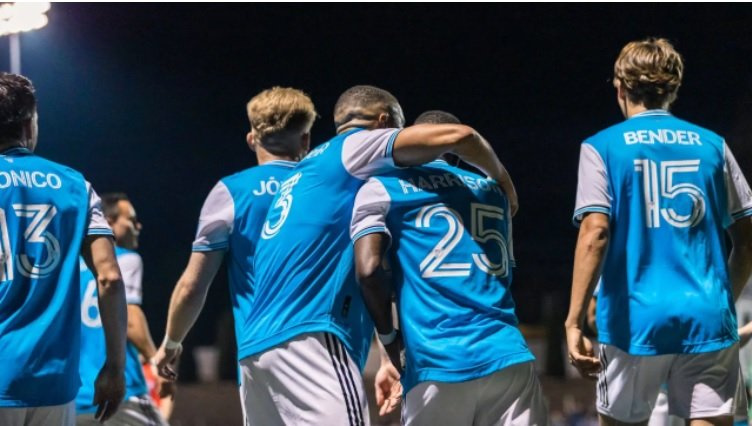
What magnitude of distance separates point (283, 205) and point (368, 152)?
15.8 inches

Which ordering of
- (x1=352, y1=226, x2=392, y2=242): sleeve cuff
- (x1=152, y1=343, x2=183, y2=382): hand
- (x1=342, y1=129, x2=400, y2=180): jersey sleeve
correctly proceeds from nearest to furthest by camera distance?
(x1=352, y1=226, x2=392, y2=242): sleeve cuff < (x1=342, y1=129, x2=400, y2=180): jersey sleeve < (x1=152, y1=343, x2=183, y2=382): hand

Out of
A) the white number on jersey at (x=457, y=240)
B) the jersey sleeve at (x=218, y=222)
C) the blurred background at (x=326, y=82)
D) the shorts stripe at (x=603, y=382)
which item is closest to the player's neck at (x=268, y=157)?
the jersey sleeve at (x=218, y=222)

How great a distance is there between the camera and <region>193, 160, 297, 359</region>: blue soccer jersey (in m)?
4.25

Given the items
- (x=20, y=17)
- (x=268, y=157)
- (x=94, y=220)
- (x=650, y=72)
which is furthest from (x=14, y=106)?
(x=20, y=17)

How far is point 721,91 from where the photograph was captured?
42.3 feet

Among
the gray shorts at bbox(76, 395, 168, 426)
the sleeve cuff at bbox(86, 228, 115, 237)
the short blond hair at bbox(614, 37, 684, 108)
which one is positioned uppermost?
the short blond hair at bbox(614, 37, 684, 108)

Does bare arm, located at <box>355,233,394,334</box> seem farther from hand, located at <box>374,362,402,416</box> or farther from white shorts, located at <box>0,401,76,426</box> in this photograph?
white shorts, located at <box>0,401,76,426</box>

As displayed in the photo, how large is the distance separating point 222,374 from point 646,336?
8.49 meters

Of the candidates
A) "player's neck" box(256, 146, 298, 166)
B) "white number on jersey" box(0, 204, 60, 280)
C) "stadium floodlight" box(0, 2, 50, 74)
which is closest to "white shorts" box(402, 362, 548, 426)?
"white number on jersey" box(0, 204, 60, 280)

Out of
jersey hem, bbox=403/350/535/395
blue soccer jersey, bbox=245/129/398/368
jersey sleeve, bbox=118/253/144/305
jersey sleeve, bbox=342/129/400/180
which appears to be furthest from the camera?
jersey sleeve, bbox=118/253/144/305

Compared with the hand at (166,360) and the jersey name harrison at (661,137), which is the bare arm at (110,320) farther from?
the jersey name harrison at (661,137)

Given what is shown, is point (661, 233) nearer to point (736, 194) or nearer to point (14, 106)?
point (736, 194)

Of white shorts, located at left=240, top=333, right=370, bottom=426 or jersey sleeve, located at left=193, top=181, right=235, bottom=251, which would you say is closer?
white shorts, located at left=240, top=333, right=370, bottom=426

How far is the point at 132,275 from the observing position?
5.85m
